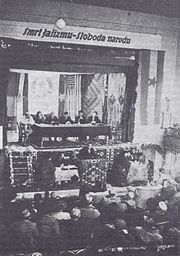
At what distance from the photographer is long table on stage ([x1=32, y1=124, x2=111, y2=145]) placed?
17.9ft

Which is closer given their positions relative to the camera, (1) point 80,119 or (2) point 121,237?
(2) point 121,237

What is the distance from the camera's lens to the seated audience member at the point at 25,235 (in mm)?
4680

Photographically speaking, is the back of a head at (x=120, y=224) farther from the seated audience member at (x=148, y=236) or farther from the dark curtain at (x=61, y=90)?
the dark curtain at (x=61, y=90)

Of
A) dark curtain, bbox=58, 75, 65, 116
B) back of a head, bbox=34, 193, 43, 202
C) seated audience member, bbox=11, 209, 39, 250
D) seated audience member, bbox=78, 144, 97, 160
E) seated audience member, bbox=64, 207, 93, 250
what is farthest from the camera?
seated audience member, bbox=78, 144, 97, 160

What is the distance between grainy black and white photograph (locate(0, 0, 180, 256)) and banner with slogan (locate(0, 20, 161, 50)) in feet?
0.05

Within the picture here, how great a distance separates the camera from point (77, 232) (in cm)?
494

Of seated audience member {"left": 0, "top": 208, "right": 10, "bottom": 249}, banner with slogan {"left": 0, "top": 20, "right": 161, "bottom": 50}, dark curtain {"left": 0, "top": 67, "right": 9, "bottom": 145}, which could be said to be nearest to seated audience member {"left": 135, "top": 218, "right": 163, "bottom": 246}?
seated audience member {"left": 0, "top": 208, "right": 10, "bottom": 249}

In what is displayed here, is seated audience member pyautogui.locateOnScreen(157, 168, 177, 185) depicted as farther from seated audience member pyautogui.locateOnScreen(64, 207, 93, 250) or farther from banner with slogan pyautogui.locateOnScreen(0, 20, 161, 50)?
banner with slogan pyautogui.locateOnScreen(0, 20, 161, 50)

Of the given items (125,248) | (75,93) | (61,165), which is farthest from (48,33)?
(125,248)

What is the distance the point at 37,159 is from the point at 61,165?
39 cm

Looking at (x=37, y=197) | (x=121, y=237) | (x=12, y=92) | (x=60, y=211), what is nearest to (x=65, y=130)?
(x=12, y=92)

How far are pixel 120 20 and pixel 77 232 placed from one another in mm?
3458

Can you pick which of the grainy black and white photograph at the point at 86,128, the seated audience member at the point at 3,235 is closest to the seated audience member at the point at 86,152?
the grainy black and white photograph at the point at 86,128

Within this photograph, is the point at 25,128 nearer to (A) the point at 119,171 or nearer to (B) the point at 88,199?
(B) the point at 88,199
